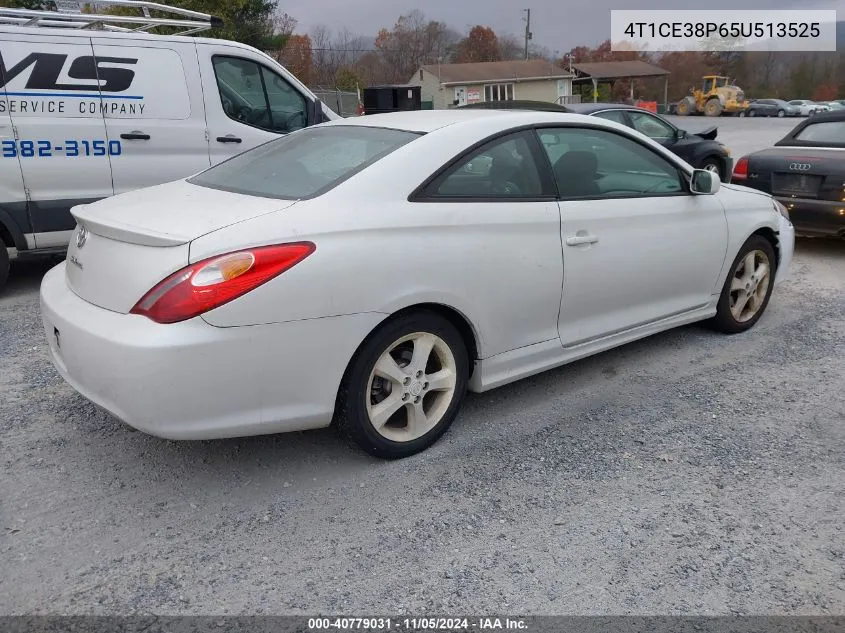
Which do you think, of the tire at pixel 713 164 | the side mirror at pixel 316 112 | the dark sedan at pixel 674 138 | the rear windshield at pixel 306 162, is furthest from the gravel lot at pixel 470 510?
the tire at pixel 713 164

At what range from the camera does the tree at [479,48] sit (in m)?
81.1

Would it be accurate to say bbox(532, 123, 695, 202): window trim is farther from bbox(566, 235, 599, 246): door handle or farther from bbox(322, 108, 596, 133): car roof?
bbox(566, 235, 599, 246): door handle

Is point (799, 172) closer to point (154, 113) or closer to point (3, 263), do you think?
point (154, 113)

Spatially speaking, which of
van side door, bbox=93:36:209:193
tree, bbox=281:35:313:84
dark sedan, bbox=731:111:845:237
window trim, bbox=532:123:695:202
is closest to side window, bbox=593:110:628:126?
dark sedan, bbox=731:111:845:237

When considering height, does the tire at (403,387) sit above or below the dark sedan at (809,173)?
below

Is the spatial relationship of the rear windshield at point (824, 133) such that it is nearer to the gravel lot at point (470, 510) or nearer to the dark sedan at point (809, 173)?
the dark sedan at point (809, 173)

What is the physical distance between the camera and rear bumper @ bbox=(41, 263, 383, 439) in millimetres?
2674

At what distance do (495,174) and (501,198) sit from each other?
0.13 meters

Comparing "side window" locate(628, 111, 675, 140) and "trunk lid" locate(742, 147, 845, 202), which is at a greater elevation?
"side window" locate(628, 111, 675, 140)

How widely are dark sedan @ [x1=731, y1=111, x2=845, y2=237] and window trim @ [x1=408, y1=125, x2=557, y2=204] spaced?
4523 mm

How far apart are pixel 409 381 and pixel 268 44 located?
27526 millimetres

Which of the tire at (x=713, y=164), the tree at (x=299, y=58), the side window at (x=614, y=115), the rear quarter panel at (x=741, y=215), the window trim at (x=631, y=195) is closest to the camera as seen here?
the window trim at (x=631, y=195)

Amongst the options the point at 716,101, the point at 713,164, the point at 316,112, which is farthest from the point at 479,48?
the point at 316,112

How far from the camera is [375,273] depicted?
3010 millimetres
